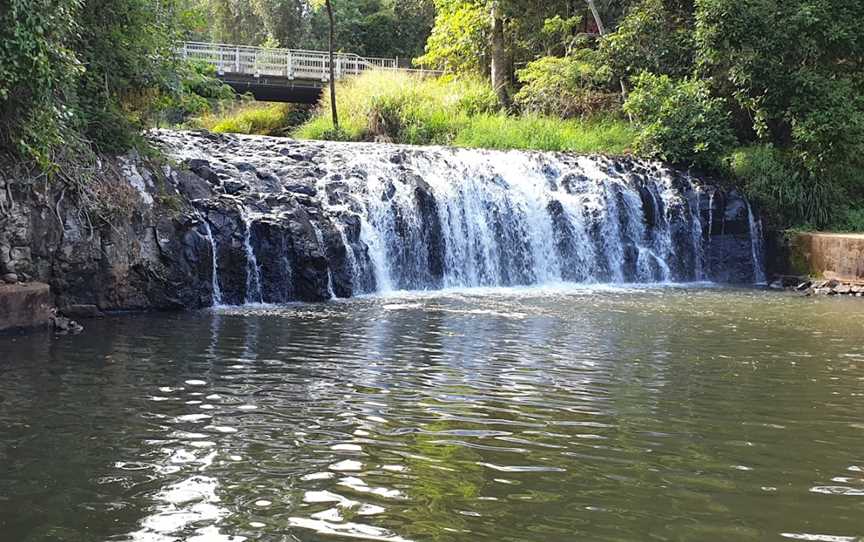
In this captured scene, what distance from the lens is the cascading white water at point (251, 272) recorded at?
13.4m

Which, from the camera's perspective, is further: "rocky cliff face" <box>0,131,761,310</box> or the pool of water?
"rocky cliff face" <box>0,131,761,310</box>

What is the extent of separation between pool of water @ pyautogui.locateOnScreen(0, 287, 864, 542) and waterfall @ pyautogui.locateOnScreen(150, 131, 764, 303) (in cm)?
365

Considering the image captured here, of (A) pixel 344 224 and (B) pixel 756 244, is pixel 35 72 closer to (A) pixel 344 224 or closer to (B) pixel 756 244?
(A) pixel 344 224

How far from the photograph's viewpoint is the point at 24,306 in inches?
396

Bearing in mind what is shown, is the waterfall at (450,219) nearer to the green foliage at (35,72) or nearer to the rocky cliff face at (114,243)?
the rocky cliff face at (114,243)

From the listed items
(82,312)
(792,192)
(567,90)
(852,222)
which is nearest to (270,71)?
(567,90)

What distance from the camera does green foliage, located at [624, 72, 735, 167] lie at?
773 inches

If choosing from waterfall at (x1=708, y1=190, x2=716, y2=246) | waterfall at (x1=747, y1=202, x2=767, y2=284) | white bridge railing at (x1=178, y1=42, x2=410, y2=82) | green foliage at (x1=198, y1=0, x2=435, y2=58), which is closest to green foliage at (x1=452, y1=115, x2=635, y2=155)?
waterfall at (x1=708, y1=190, x2=716, y2=246)

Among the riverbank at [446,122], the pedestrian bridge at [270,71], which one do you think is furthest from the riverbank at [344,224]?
the pedestrian bridge at [270,71]

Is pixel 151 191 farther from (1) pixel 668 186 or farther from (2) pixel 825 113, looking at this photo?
(2) pixel 825 113

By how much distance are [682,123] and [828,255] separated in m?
4.62

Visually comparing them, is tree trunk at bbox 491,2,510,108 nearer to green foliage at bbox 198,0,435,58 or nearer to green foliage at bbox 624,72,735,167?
green foliage at bbox 624,72,735,167

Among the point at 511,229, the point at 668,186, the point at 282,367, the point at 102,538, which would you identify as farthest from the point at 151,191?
the point at 668,186

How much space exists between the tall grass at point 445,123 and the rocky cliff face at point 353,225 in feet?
10.8
